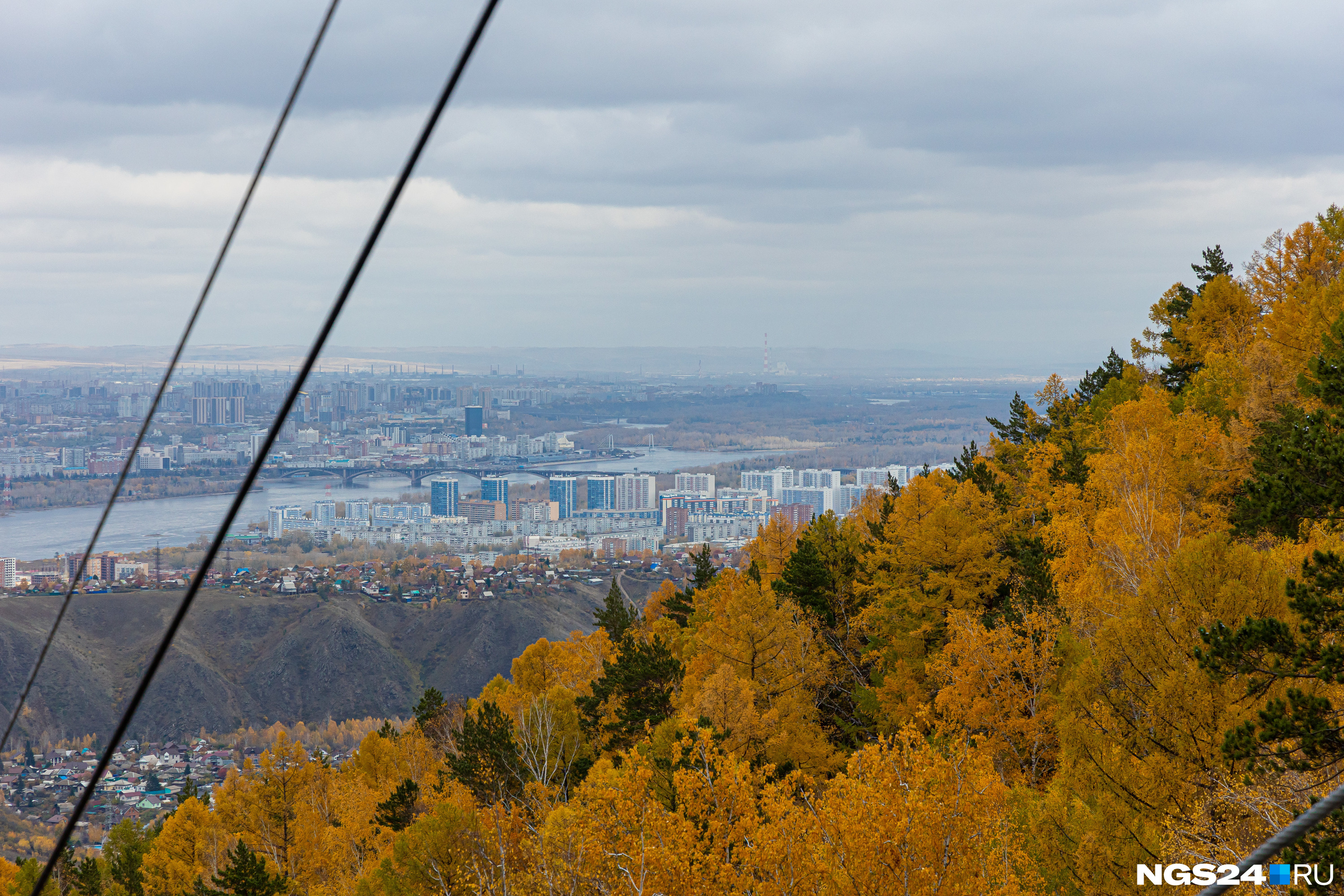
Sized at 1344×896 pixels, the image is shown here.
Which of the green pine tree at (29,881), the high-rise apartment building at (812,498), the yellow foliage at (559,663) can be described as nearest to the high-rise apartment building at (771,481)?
the high-rise apartment building at (812,498)

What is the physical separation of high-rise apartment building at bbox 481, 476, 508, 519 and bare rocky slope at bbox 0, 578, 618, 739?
6450cm

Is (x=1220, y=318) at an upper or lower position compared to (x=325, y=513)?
upper

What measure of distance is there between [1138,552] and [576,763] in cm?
1883

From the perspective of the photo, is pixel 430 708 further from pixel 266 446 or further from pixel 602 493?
pixel 602 493

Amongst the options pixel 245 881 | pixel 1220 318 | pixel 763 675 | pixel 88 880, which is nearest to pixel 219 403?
pixel 88 880

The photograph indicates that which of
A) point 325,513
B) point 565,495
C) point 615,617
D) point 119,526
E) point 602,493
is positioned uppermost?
point 119,526

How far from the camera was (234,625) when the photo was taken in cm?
10494

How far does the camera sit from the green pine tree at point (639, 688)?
31.2m

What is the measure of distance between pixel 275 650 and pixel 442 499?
78148 millimetres

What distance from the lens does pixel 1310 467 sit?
11.8 meters

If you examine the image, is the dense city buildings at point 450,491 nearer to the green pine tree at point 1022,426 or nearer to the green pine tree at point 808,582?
the green pine tree at point 1022,426

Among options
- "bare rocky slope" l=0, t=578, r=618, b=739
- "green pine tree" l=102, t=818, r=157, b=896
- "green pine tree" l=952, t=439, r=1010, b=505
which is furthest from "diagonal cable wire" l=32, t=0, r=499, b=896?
"bare rocky slope" l=0, t=578, r=618, b=739

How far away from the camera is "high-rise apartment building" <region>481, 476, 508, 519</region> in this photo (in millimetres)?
185250

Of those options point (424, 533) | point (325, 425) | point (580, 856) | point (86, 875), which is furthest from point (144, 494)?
point (424, 533)
